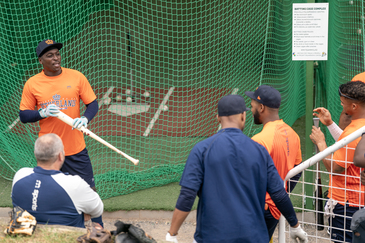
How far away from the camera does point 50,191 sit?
257cm

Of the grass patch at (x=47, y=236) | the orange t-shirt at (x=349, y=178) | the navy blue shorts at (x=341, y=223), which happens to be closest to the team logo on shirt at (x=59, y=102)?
the grass patch at (x=47, y=236)

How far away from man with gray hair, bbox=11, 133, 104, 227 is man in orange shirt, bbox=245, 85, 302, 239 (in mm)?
1384

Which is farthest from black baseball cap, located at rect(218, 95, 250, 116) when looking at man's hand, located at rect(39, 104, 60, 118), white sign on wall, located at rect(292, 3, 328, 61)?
white sign on wall, located at rect(292, 3, 328, 61)

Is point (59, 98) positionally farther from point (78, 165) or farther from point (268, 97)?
point (268, 97)

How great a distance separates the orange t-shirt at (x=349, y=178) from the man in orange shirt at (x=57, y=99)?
7.51 feet

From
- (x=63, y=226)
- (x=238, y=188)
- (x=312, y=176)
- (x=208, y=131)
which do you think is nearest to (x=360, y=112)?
(x=238, y=188)

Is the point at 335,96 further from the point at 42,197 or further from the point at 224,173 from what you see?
the point at 42,197

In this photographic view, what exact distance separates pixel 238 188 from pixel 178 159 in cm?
390

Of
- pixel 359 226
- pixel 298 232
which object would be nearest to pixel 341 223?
pixel 298 232

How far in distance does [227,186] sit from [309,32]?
9.70 ft

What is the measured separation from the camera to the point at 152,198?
17.0 feet

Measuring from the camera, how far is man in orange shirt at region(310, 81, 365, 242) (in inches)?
116

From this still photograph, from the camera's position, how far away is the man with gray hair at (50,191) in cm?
258

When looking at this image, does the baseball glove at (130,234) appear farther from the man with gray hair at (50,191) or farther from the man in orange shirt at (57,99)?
the man in orange shirt at (57,99)
